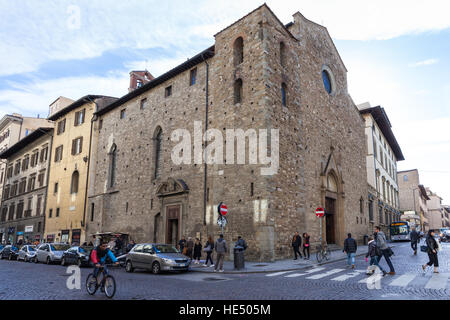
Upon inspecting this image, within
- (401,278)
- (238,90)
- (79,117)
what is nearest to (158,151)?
(238,90)

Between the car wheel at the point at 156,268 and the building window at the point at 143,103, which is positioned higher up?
the building window at the point at 143,103

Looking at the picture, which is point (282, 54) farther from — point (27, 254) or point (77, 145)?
point (77, 145)

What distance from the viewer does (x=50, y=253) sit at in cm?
2077

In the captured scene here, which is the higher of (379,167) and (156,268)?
(379,167)

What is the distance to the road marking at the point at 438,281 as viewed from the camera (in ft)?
30.0

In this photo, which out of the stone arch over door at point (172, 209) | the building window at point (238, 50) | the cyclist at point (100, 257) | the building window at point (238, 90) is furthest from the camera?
the stone arch over door at point (172, 209)

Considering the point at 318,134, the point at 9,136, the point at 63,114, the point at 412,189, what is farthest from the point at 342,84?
the point at 412,189

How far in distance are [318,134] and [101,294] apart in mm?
18872

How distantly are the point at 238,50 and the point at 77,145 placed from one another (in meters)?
21.0

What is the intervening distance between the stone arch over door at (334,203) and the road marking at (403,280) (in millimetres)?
12831

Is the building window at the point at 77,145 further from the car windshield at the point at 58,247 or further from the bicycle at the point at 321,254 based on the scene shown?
the bicycle at the point at 321,254

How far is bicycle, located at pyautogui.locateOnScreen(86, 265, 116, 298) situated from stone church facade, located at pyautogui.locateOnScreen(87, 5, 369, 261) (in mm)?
10053

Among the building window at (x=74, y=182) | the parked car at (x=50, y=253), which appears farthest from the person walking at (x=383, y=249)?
the building window at (x=74, y=182)
